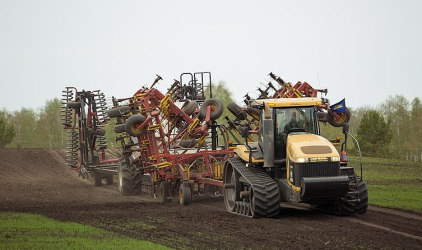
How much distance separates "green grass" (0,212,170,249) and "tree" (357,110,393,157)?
37973 millimetres

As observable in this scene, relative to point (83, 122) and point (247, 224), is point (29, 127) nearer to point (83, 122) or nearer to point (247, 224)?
point (83, 122)

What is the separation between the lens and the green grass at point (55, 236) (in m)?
13.3

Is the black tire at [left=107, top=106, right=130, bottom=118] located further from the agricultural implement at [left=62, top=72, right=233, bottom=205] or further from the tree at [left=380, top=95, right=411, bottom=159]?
the tree at [left=380, top=95, right=411, bottom=159]

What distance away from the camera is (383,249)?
12.6m

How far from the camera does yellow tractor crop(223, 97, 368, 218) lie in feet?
53.0

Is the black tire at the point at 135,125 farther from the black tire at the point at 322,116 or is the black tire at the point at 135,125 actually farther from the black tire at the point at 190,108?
the black tire at the point at 322,116

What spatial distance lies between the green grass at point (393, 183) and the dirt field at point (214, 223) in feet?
4.90

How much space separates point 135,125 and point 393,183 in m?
11.5

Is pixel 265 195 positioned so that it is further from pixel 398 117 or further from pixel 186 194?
pixel 398 117

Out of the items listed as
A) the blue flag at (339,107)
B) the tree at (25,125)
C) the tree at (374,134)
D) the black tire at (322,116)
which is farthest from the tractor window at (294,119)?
the tree at (25,125)

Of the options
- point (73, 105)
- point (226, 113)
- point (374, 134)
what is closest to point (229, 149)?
point (73, 105)

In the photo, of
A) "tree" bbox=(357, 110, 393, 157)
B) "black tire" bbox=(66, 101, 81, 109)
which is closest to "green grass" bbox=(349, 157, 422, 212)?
Result: "tree" bbox=(357, 110, 393, 157)

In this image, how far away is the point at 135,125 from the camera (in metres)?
22.5

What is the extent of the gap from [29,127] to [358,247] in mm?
72572
